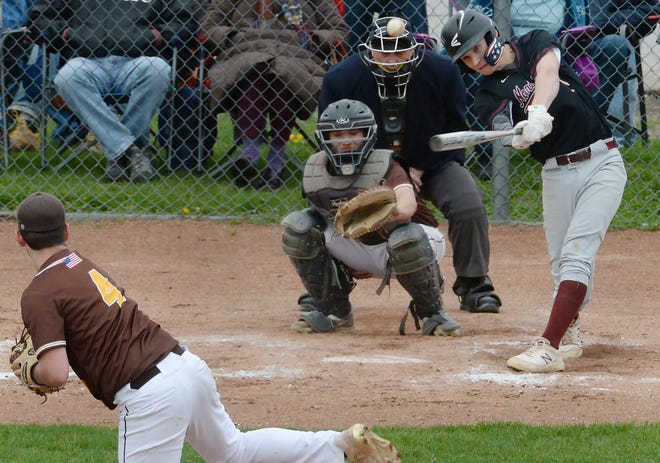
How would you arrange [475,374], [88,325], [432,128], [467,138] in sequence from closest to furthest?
[88,325] → [467,138] → [475,374] → [432,128]

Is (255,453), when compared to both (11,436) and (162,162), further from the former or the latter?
(162,162)

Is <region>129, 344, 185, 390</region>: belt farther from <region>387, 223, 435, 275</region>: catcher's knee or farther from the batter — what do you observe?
<region>387, 223, 435, 275</region>: catcher's knee

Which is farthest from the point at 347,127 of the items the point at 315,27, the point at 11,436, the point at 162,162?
the point at 162,162

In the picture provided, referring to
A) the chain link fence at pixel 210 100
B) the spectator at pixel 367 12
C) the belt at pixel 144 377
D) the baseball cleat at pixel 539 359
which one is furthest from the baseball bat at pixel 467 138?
the spectator at pixel 367 12

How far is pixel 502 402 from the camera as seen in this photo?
4.73m

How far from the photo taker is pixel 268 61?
332 inches

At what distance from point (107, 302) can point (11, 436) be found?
A: 47.5 inches

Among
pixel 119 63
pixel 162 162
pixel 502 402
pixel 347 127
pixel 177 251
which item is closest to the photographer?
pixel 502 402

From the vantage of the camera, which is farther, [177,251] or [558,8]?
[558,8]

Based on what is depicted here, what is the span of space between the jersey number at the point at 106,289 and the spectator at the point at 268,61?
514 cm

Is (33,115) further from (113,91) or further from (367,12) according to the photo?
(367,12)

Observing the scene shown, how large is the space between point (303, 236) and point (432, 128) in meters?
1.10

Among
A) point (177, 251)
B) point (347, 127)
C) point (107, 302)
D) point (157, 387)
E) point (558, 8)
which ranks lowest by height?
point (177, 251)

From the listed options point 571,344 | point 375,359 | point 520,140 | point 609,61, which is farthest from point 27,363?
point 609,61
